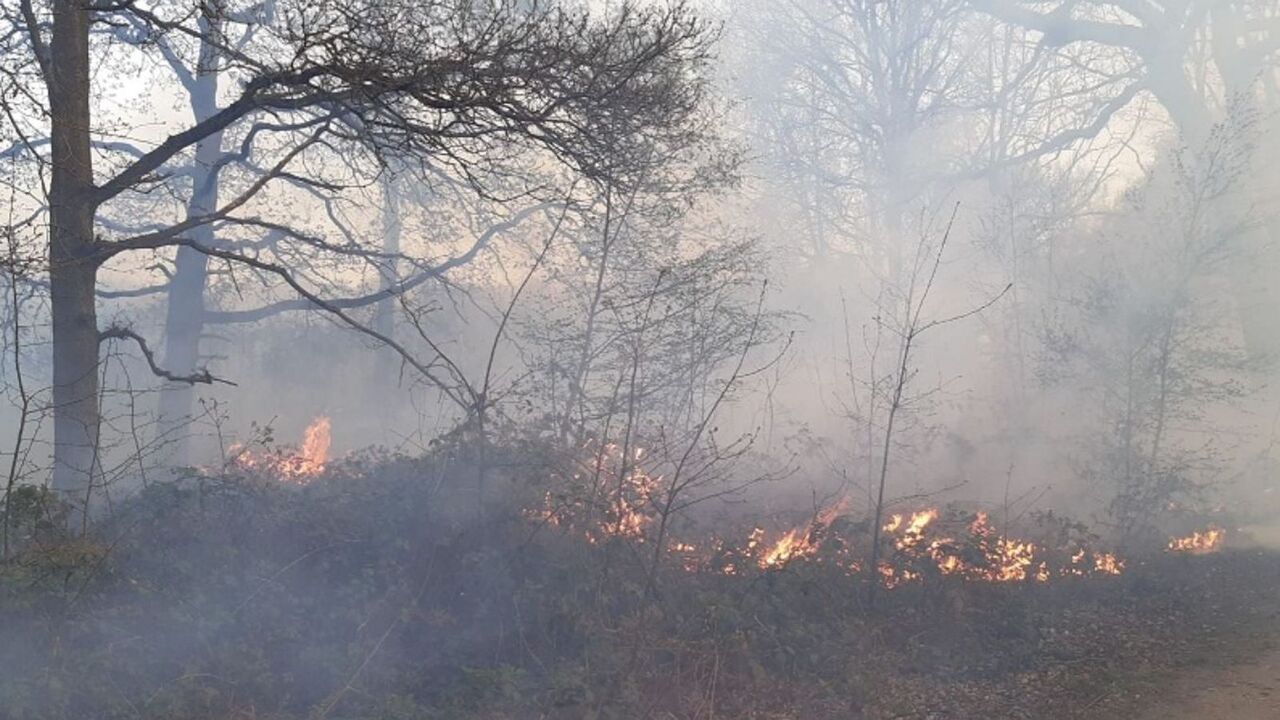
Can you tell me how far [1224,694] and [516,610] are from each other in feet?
17.6

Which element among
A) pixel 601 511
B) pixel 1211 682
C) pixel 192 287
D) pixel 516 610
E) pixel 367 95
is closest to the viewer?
pixel 367 95

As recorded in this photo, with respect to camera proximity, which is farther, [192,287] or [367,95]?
[192,287]

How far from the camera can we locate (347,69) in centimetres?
632

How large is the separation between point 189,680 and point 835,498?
9.25 m

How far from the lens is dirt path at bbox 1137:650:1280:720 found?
7.14m

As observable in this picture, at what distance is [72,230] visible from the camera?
8.20 m

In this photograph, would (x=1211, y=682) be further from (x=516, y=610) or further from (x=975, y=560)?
(x=516, y=610)

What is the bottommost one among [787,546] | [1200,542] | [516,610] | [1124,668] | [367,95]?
[1124,668]

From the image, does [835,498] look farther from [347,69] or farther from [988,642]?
[347,69]

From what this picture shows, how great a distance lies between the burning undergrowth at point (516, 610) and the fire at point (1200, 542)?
2.34 m

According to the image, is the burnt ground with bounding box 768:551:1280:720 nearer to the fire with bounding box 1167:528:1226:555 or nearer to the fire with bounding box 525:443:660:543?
the fire with bounding box 1167:528:1226:555

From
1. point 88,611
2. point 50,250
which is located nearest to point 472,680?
point 88,611

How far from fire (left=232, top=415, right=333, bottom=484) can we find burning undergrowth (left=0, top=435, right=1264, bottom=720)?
3.39ft

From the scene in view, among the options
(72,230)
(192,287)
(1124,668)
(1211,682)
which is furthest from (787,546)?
(192,287)
